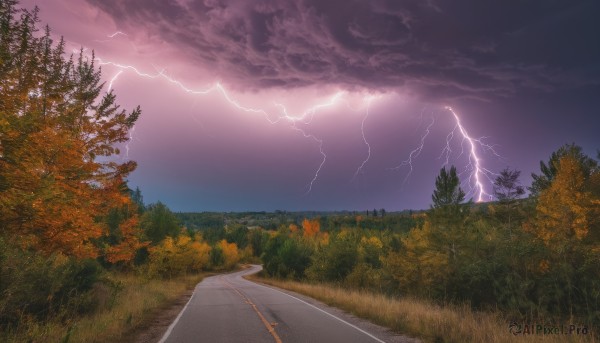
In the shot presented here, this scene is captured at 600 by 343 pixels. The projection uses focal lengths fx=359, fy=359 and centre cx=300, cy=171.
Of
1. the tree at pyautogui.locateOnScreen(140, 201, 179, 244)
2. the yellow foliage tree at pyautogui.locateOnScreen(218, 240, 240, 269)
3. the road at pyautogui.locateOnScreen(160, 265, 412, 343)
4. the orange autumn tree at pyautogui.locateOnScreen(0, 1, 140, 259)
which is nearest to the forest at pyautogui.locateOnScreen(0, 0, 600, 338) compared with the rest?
the orange autumn tree at pyautogui.locateOnScreen(0, 1, 140, 259)

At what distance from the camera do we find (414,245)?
3356 cm

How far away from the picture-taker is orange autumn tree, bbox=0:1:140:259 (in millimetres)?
6984

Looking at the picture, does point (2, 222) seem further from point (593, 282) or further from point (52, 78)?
point (593, 282)

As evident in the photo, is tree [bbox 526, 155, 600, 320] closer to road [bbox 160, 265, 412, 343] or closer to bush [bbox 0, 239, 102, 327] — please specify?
road [bbox 160, 265, 412, 343]

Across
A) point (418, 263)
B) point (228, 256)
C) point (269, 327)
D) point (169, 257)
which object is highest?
point (269, 327)

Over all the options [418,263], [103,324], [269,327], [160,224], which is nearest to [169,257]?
[160,224]

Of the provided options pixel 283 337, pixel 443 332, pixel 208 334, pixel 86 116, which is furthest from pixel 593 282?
pixel 86 116

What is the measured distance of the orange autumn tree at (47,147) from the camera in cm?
698

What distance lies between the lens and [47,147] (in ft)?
30.8

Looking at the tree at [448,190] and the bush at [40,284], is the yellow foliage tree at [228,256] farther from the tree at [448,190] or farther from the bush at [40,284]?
the bush at [40,284]

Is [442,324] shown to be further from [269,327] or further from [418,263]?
[418,263]

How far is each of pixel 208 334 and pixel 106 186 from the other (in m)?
9.73

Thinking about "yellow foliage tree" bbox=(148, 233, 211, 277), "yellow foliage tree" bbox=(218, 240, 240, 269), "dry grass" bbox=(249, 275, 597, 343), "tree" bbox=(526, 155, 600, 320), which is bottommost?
"yellow foliage tree" bbox=(218, 240, 240, 269)

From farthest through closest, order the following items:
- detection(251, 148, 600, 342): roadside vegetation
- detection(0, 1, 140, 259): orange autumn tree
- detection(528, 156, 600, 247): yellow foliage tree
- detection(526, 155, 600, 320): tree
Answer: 1. detection(528, 156, 600, 247): yellow foliage tree
2. detection(526, 155, 600, 320): tree
3. detection(251, 148, 600, 342): roadside vegetation
4. detection(0, 1, 140, 259): orange autumn tree
